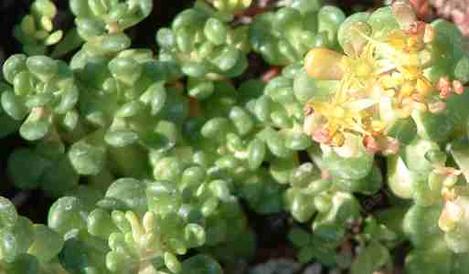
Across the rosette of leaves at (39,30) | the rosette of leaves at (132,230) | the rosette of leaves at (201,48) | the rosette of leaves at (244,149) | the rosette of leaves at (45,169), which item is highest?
the rosette of leaves at (39,30)

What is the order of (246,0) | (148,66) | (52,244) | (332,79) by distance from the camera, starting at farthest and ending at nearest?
(246,0), (148,66), (332,79), (52,244)

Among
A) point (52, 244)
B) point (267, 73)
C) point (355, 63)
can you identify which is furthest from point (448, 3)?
point (52, 244)

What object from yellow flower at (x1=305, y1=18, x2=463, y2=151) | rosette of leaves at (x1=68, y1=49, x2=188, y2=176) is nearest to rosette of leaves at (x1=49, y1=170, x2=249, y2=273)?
rosette of leaves at (x1=68, y1=49, x2=188, y2=176)

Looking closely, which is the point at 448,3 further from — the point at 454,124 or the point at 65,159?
the point at 65,159

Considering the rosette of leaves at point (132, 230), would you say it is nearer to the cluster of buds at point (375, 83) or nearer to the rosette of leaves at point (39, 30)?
the cluster of buds at point (375, 83)

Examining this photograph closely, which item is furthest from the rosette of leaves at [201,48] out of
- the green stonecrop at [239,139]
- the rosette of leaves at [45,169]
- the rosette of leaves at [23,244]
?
the rosette of leaves at [23,244]

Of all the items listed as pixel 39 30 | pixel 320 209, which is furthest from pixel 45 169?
pixel 320 209

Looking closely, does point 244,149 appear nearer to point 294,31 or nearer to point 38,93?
point 294,31
